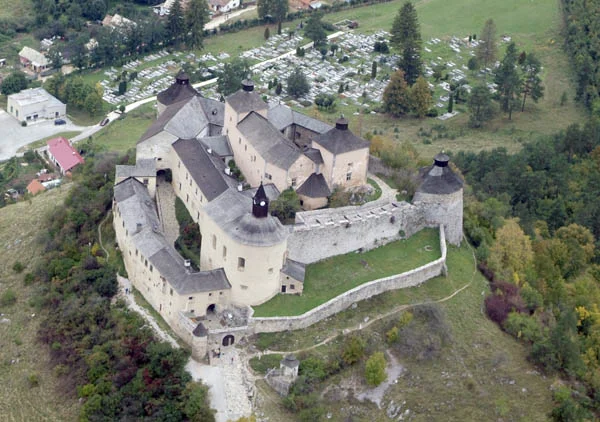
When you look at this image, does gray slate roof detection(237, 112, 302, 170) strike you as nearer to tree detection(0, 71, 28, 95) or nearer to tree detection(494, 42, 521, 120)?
tree detection(494, 42, 521, 120)

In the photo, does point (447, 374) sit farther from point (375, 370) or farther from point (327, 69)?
point (327, 69)

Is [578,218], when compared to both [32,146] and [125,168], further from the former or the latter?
[32,146]

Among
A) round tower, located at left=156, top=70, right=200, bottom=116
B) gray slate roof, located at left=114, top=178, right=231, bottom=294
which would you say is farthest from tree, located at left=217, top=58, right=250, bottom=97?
gray slate roof, located at left=114, top=178, right=231, bottom=294

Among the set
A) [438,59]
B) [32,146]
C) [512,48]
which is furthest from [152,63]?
[512,48]

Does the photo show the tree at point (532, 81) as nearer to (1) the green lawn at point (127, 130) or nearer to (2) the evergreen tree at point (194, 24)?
(2) the evergreen tree at point (194, 24)

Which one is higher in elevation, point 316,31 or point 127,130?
point 316,31

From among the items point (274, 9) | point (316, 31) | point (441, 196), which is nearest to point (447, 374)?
point (441, 196)

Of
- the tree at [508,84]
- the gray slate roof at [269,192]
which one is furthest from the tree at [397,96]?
the gray slate roof at [269,192]
